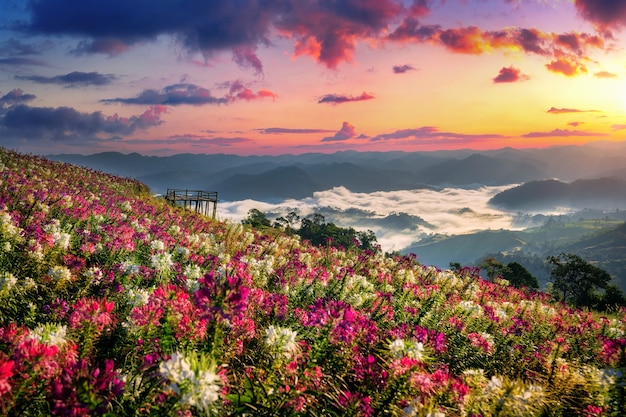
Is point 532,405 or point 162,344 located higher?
point 162,344

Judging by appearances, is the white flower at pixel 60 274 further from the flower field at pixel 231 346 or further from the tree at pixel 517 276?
the tree at pixel 517 276

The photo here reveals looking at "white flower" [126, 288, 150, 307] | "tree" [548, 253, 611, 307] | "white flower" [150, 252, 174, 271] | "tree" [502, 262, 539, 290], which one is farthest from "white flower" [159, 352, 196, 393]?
"tree" [548, 253, 611, 307]

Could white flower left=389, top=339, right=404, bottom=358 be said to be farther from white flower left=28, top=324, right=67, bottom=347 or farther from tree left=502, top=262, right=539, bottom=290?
tree left=502, top=262, right=539, bottom=290

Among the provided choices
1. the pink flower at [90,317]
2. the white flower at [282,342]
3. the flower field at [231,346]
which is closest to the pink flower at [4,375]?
the flower field at [231,346]

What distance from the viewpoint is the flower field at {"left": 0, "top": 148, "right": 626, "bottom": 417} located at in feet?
8.09

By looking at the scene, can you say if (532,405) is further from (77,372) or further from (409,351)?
(77,372)

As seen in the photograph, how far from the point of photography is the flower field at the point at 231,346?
2.46m

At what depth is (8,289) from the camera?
4.80 m

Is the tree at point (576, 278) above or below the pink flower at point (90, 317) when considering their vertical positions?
below

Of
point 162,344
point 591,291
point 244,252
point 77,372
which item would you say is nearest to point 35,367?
point 77,372

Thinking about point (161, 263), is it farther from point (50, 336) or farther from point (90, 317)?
point (50, 336)

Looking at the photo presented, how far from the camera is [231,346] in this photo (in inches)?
165

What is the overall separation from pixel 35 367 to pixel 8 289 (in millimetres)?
3162

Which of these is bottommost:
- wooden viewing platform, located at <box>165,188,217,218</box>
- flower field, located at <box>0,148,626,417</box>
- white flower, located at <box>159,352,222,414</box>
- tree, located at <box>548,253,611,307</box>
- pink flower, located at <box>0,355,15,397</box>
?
tree, located at <box>548,253,611,307</box>
